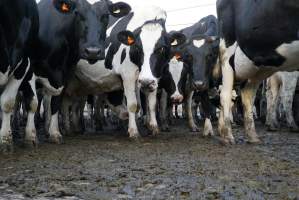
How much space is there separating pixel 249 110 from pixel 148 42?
81.3 inches

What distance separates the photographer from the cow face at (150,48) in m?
8.22

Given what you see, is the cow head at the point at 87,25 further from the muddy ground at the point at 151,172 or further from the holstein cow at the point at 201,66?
the holstein cow at the point at 201,66

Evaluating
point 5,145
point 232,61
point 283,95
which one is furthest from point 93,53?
point 283,95

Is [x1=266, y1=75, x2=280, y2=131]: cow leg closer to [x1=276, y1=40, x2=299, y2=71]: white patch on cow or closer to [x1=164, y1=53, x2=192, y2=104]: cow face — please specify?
[x1=164, y1=53, x2=192, y2=104]: cow face

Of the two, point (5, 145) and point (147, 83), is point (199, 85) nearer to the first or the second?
point (147, 83)

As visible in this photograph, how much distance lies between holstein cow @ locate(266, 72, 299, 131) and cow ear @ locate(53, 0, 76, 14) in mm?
4877

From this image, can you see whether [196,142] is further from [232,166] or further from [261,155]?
[232,166]

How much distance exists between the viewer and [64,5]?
7844 mm


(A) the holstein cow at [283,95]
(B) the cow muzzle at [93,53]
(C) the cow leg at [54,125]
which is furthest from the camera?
(A) the holstein cow at [283,95]

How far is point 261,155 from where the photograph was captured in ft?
Result: 20.2

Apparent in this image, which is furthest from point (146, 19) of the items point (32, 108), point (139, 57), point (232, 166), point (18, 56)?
point (232, 166)

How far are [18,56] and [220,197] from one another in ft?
11.6

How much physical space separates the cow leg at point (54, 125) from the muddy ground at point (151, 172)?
68 centimetres

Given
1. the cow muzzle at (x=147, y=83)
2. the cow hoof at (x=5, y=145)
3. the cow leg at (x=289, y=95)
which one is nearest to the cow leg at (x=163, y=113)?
the cow leg at (x=289, y=95)
